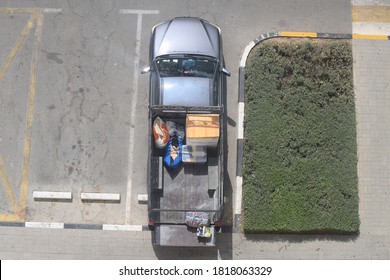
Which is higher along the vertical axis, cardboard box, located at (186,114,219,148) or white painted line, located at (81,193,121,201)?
cardboard box, located at (186,114,219,148)

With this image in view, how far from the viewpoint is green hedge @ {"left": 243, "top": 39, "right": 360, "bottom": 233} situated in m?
10.4

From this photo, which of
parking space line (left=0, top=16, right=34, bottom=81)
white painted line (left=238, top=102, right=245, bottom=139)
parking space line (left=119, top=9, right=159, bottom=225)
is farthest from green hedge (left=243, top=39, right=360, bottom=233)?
parking space line (left=0, top=16, right=34, bottom=81)

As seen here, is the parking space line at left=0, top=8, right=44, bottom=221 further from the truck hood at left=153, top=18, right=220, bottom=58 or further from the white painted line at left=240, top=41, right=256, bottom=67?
the white painted line at left=240, top=41, right=256, bottom=67

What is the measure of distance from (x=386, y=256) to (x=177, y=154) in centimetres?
602

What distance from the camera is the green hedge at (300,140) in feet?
34.0

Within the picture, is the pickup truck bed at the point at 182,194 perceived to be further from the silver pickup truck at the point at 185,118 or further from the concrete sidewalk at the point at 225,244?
the concrete sidewalk at the point at 225,244

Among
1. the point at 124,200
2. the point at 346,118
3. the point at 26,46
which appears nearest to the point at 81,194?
the point at 124,200

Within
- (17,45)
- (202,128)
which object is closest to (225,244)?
(202,128)

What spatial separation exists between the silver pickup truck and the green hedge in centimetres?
122

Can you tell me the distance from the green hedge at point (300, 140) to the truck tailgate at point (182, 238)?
1358mm

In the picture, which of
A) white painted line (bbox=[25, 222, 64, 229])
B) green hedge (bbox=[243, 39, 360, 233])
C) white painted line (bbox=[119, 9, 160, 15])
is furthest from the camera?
white painted line (bbox=[119, 9, 160, 15])

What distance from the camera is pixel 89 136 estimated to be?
35.4 feet

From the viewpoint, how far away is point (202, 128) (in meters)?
9.34

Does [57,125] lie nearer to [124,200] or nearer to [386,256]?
[124,200]
